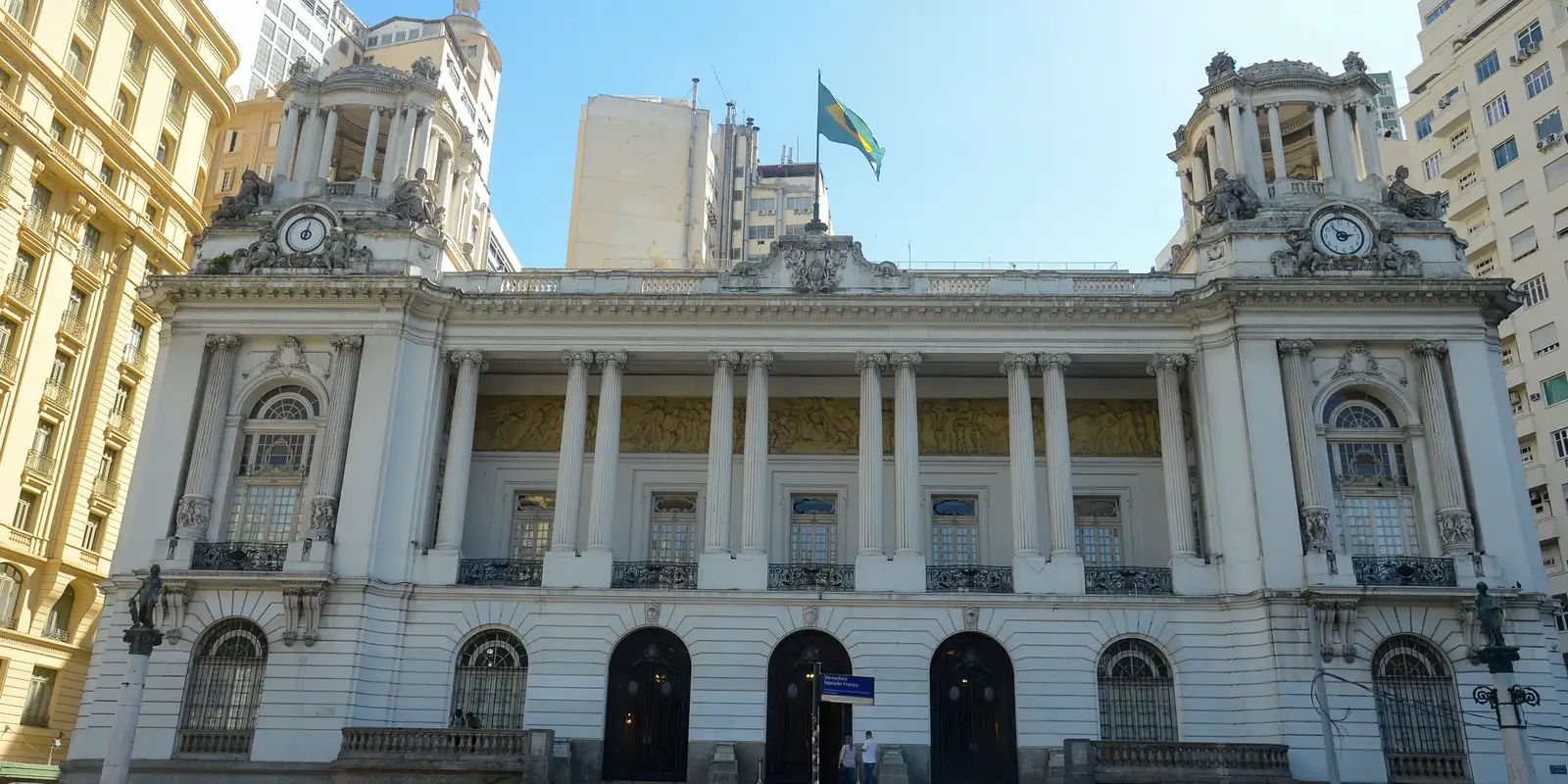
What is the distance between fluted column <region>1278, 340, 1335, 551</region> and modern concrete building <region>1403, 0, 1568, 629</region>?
17200 millimetres

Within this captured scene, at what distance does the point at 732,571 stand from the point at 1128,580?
358 inches

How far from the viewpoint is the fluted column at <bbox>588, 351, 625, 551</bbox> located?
2825 centimetres

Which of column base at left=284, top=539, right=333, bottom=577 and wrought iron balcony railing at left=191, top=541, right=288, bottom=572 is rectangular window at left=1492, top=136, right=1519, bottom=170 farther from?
wrought iron balcony railing at left=191, top=541, right=288, bottom=572

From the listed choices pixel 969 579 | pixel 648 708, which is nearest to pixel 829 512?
pixel 969 579

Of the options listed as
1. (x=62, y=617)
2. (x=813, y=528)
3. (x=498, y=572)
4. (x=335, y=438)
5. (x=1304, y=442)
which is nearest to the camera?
(x=1304, y=442)

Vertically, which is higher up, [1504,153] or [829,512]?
[1504,153]

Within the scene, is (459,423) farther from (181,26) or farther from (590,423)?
(181,26)

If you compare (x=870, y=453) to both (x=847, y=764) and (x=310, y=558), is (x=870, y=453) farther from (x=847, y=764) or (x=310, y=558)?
(x=310, y=558)

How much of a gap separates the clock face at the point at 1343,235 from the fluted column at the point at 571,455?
59.3 feet

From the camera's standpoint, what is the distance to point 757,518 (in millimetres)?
28188

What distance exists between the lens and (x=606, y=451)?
2897 cm

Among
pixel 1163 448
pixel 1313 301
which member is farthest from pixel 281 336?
pixel 1313 301

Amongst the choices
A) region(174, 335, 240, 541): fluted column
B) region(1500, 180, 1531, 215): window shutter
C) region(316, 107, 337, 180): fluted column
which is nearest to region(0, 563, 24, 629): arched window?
region(174, 335, 240, 541): fluted column

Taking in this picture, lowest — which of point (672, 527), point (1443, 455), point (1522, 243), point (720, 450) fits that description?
point (672, 527)
